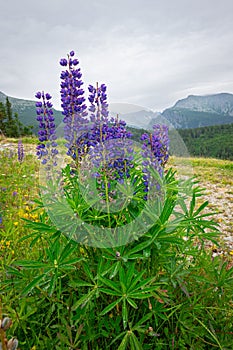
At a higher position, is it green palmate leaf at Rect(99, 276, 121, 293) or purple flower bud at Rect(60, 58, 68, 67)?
purple flower bud at Rect(60, 58, 68, 67)

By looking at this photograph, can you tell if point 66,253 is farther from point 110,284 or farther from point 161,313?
point 161,313

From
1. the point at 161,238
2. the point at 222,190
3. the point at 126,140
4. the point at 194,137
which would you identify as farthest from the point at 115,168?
the point at 194,137

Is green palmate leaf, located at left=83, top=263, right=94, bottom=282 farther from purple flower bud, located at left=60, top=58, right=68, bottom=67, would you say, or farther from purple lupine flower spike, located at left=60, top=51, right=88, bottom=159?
purple flower bud, located at left=60, top=58, right=68, bottom=67

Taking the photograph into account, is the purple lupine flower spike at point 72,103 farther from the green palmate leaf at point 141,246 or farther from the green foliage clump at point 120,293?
the green palmate leaf at point 141,246

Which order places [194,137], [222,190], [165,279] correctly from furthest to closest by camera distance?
[194,137], [222,190], [165,279]

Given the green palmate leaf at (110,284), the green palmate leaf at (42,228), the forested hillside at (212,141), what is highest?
the green palmate leaf at (42,228)

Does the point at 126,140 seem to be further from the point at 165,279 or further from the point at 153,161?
the point at 165,279

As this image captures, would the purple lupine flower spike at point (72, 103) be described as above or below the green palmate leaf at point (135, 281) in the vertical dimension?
above

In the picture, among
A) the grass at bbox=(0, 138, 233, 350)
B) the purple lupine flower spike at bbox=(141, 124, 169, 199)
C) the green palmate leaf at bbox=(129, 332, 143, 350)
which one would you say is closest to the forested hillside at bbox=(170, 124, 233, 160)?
the grass at bbox=(0, 138, 233, 350)

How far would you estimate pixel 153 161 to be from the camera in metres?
1.77

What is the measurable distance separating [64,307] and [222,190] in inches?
225

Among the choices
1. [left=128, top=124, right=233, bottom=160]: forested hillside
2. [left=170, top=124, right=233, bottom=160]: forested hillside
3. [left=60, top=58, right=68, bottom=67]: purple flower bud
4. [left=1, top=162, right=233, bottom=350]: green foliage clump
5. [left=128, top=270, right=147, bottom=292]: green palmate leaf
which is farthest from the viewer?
[left=170, top=124, right=233, bottom=160]: forested hillside

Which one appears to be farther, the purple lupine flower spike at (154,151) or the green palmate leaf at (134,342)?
the purple lupine flower spike at (154,151)

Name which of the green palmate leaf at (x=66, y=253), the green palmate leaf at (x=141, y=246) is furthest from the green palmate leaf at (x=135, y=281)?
the green palmate leaf at (x=66, y=253)
